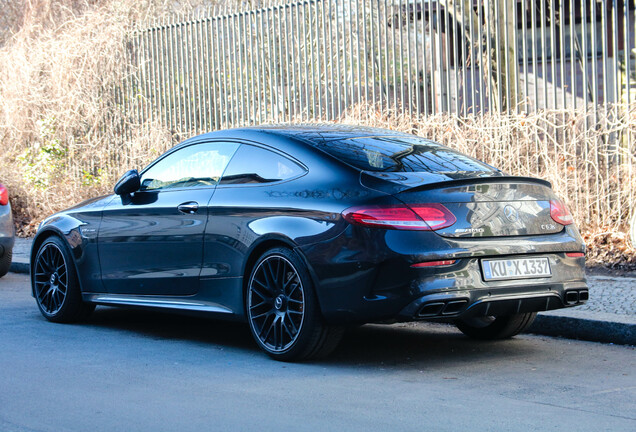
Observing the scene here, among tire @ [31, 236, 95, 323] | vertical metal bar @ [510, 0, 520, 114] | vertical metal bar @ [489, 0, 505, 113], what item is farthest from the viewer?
vertical metal bar @ [489, 0, 505, 113]

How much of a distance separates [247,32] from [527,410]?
33.5 feet

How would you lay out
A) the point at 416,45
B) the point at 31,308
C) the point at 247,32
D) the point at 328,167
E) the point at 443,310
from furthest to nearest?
the point at 247,32, the point at 416,45, the point at 31,308, the point at 328,167, the point at 443,310

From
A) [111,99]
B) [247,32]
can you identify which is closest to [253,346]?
[247,32]

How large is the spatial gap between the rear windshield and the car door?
2.94 ft

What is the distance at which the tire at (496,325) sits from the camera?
6625 millimetres

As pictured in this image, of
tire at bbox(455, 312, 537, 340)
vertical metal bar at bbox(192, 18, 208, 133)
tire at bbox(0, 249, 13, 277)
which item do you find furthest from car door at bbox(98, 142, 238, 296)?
vertical metal bar at bbox(192, 18, 208, 133)

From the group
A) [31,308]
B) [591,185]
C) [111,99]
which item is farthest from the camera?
[111,99]

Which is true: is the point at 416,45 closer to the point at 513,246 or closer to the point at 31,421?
the point at 513,246

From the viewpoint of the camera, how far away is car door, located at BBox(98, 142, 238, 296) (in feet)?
21.6

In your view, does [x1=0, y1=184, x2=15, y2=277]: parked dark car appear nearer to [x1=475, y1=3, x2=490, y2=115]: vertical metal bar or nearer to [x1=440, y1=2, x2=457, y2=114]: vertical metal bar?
[x1=440, y1=2, x2=457, y2=114]: vertical metal bar

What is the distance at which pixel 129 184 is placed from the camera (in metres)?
7.12

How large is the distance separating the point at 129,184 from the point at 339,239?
7.27 ft

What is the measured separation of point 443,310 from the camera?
17.9ft

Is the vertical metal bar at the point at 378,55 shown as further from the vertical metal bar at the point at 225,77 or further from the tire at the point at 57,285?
the tire at the point at 57,285
